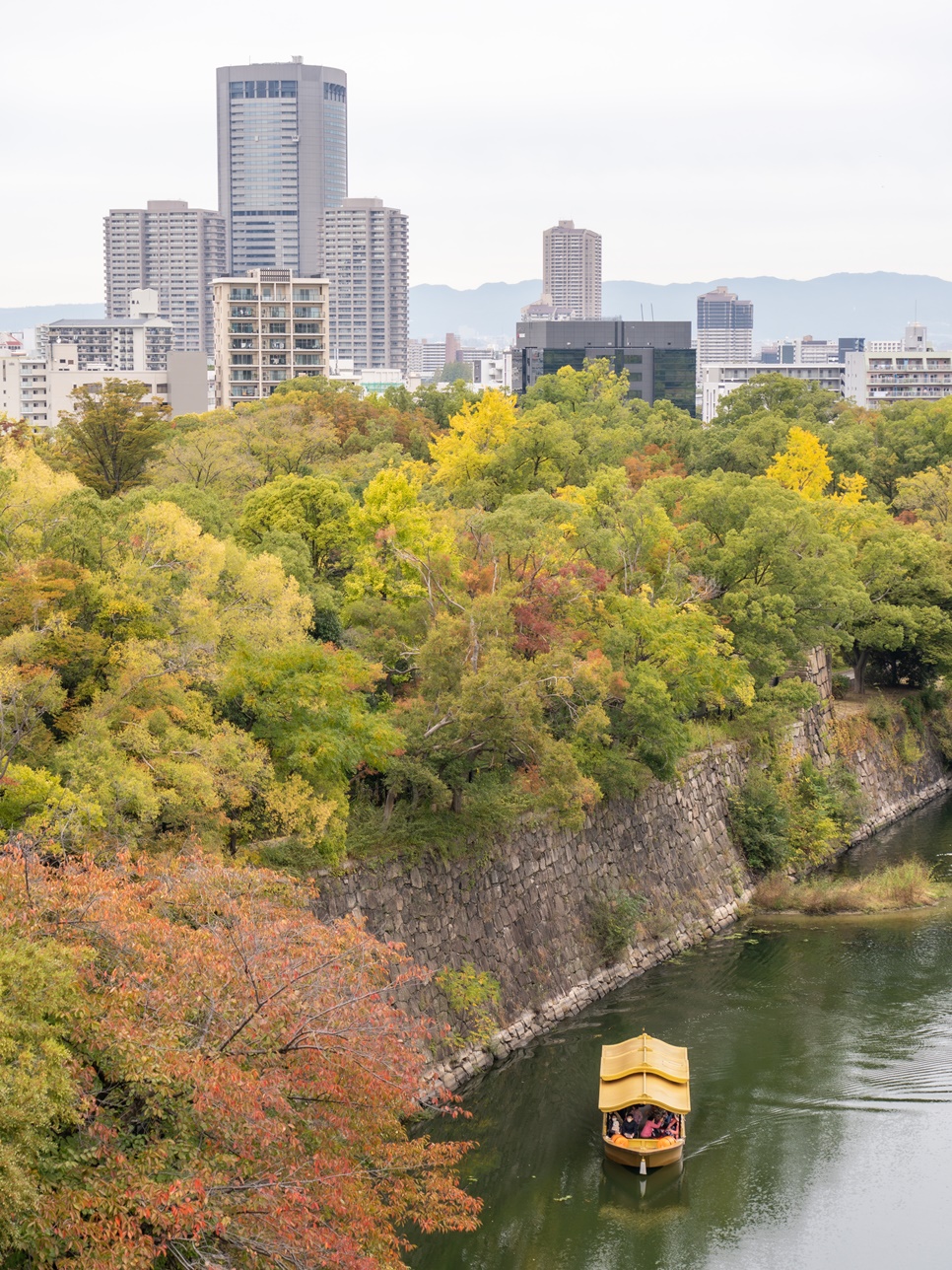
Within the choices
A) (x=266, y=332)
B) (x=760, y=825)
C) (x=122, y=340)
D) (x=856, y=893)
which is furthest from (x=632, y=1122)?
(x=122, y=340)

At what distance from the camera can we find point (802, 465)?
5894cm

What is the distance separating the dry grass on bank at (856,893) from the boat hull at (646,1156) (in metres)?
13.9

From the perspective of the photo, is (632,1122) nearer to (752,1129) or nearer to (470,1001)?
(752,1129)

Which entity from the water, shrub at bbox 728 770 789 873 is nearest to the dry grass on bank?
shrub at bbox 728 770 789 873

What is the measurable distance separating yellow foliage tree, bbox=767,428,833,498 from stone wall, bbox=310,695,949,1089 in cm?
1837

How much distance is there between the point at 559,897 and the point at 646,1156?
8.96 metres

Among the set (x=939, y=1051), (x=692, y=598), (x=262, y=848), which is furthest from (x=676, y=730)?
(x=262, y=848)

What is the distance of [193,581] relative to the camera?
88.8 feet

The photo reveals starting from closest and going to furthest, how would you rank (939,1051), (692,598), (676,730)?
(939,1051), (676,730), (692,598)

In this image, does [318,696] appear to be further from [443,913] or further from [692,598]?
[692,598]

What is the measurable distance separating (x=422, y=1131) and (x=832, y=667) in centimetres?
3132

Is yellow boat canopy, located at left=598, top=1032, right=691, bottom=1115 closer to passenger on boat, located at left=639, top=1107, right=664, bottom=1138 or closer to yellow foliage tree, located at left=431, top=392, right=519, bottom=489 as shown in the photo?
Answer: passenger on boat, located at left=639, top=1107, right=664, bottom=1138

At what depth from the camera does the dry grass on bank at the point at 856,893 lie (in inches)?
1478

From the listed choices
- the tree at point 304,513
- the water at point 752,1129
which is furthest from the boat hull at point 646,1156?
the tree at point 304,513
